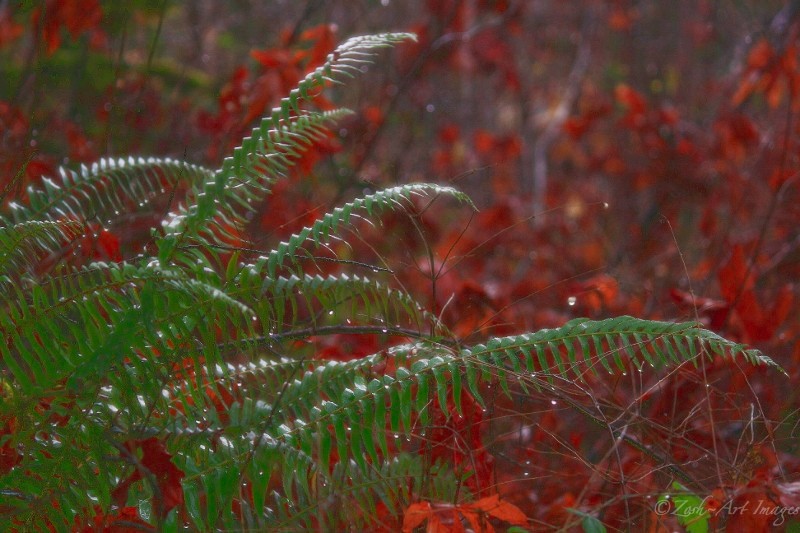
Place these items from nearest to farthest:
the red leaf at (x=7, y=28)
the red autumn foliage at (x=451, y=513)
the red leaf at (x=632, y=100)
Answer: the red autumn foliage at (x=451, y=513) < the red leaf at (x=7, y=28) < the red leaf at (x=632, y=100)

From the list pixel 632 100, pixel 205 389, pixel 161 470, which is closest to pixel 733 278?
pixel 205 389

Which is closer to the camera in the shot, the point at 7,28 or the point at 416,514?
the point at 416,514

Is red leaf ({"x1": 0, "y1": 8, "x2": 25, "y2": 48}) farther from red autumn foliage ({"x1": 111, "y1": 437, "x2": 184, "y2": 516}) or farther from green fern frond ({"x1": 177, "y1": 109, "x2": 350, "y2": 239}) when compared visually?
red autumn foliage ({"x1": 111, "y1": 437, "x2": 184, "y2": 516})

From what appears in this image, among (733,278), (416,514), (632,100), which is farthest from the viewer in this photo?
(632,100)

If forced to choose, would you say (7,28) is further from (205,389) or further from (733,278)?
(733,278)

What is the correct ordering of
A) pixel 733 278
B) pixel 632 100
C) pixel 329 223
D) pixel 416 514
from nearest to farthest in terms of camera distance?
pixel 416 514 → pixel 329 223 → pixel 733 278 → pixel 632 100

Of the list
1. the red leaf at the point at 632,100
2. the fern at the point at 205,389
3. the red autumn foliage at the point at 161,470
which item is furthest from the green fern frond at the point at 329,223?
the red leaf at the point at 632,100

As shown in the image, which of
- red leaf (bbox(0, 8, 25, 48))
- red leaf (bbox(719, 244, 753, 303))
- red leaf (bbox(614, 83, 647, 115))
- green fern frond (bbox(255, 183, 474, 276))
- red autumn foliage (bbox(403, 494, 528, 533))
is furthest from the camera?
red leaf (bbox(614, 83, 647, 115))

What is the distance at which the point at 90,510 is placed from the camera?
141 centimetres

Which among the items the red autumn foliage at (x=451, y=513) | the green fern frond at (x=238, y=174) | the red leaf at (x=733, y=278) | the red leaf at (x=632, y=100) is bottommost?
the red leaf at (x=733, y=278)

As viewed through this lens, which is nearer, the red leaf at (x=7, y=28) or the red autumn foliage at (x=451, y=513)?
the red autumn foliage at (x=451, y=513)

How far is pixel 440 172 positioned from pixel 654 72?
74.1 inches

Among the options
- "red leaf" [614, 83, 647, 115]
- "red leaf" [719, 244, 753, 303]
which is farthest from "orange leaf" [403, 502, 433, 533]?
"red leaf" [614, 83, 647, 115]

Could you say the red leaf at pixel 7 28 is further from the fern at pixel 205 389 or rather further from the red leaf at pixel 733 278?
the red leaf at pixel 733 278
